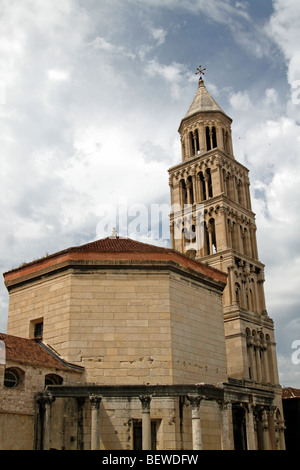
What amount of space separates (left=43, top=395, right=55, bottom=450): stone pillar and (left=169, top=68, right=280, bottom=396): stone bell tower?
27452 millimetres

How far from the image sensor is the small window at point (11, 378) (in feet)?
68.3

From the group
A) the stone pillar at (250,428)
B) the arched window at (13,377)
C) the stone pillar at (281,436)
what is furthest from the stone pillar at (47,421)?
the stone pillar at (281,436)

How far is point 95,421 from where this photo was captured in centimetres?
2069

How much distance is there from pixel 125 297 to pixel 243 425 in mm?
10552

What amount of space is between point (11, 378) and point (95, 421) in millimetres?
3919

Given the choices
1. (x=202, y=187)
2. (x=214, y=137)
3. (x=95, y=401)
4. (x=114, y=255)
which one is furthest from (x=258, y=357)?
(x=95, y=401)

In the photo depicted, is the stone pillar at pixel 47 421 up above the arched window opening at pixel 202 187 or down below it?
below

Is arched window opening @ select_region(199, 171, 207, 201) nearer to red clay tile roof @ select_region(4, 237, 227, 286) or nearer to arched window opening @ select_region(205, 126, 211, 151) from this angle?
arched window opening @ select_region(205, 126, 211, 151)

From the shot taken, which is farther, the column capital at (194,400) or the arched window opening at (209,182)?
the arched window opening at (209,182)

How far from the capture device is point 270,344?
50500mm

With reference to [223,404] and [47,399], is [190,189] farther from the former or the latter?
[47,399]

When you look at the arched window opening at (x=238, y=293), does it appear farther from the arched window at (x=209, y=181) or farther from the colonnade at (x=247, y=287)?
the arched window at (x=209, y=181)

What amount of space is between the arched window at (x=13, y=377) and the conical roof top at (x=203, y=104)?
43.7 metres
